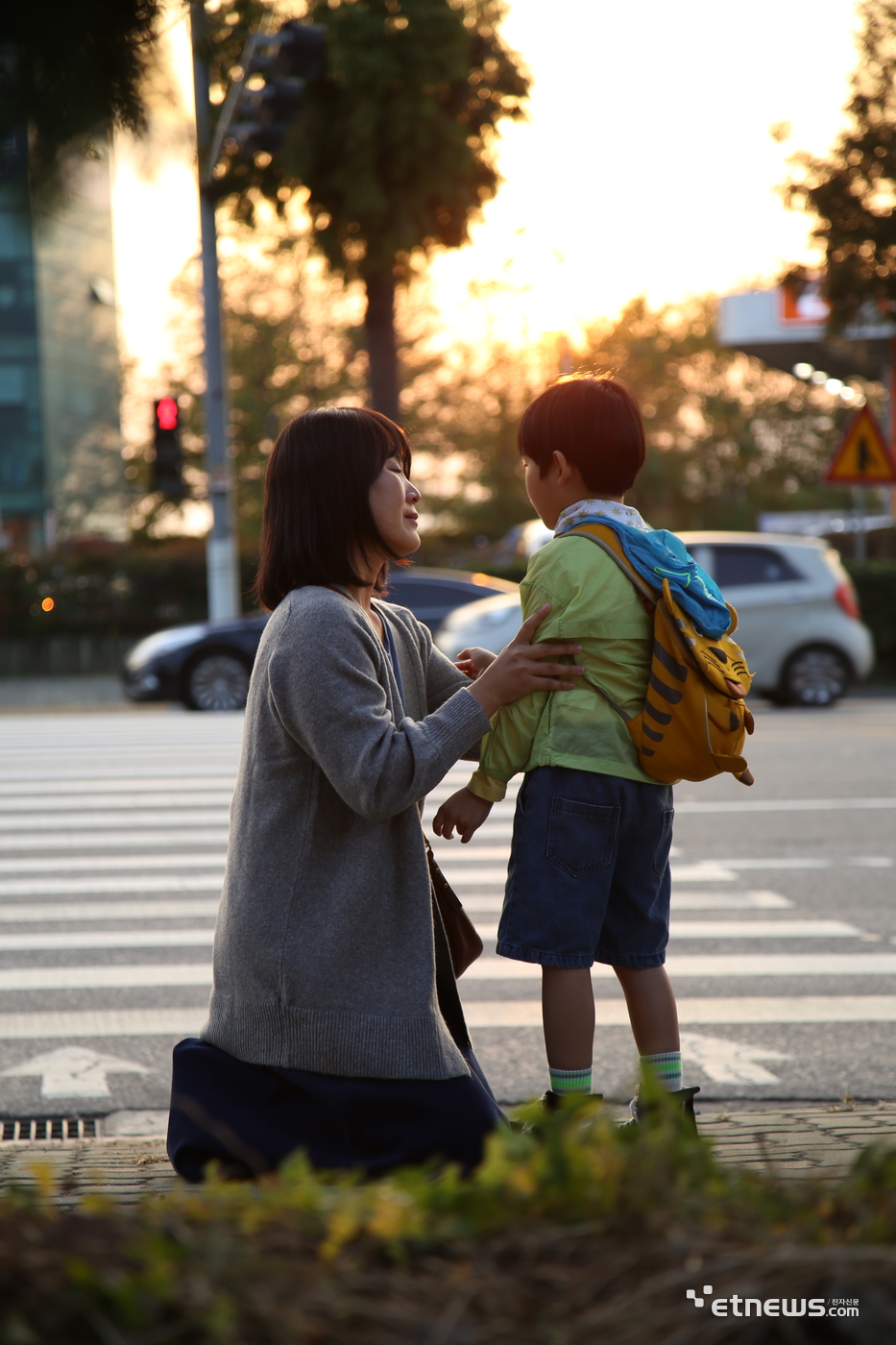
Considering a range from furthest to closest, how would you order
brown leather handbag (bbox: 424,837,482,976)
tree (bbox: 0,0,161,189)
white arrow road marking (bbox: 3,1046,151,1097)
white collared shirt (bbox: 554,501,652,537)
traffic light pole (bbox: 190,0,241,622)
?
traffic light pole (bbox: 190,0,241,622) → white arrow road marking (bbox: 3,1046,151,1097) → white collared shirt (bbox: 554,501,652,537) → brown leather handbag (bbox: 424,837,482,976) → tree (bbox: 0,0,161,189)

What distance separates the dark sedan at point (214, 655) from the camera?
1533 cm

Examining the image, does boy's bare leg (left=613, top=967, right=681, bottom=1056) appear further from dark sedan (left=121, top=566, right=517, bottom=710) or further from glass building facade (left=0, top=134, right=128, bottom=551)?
dark sedan (left=121, top=566, right=517, bottom=710)

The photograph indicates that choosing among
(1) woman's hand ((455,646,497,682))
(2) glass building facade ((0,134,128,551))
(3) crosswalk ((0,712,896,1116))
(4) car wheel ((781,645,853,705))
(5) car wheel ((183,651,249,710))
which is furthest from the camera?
(5) car wheel ((183,651,249,710))

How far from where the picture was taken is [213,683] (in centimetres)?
1552

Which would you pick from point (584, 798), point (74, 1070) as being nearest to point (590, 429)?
point (584, 798)

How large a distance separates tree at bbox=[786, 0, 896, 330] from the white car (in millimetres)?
5724

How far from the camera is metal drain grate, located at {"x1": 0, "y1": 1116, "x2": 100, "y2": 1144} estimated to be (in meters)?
3.80

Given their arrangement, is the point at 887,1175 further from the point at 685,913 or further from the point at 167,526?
the point at 167,526

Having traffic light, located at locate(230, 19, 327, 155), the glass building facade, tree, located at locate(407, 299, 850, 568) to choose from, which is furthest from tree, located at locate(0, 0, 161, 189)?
tree, located at locate(407, 299, 850, 568)

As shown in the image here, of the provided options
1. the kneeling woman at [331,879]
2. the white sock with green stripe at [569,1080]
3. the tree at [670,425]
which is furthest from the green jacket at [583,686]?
the tree at [670,425]

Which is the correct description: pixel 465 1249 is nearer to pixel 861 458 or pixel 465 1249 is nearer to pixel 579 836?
pixel 579 836

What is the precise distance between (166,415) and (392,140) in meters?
5.46

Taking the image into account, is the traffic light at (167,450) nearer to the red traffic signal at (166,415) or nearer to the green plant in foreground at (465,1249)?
the red traffic signal at (166,415)

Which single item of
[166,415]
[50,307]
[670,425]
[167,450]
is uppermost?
[670,425]
